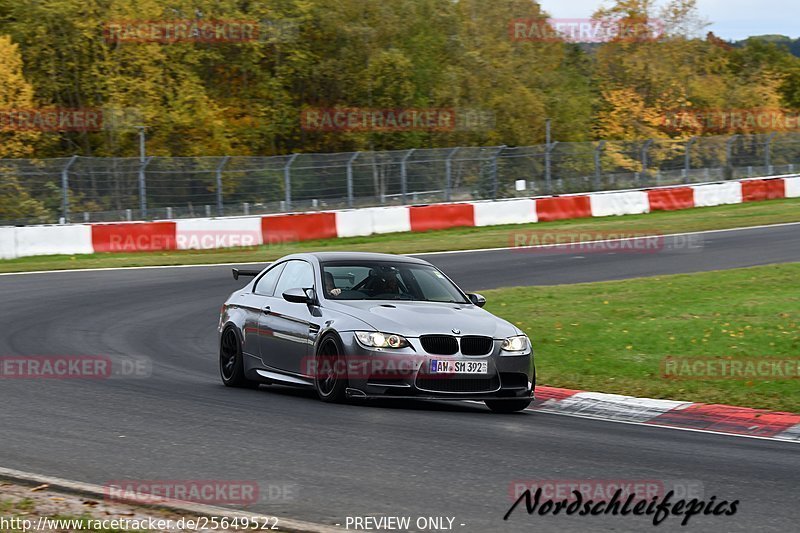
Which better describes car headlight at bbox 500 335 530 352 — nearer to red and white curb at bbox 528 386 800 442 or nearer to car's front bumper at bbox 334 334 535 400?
car's front bumper at bbox 334 334 535 400

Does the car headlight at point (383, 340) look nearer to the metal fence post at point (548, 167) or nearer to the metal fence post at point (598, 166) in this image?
the metal fence post at point (548, 167)

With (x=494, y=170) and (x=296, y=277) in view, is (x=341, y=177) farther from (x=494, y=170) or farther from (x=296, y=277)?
(x=296, y=277)

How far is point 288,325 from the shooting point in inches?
452

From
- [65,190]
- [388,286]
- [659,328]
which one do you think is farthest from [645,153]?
[388,286]

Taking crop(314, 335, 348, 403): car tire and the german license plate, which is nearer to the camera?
the german license plate

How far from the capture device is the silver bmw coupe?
10227mm

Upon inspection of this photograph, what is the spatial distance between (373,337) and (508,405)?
153 cm

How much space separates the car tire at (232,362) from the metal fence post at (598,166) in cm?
2553

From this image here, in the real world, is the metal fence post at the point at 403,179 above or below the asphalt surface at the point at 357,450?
above

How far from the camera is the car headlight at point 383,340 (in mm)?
10203

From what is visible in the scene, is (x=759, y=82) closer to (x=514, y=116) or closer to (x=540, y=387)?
(x=514, y=116)

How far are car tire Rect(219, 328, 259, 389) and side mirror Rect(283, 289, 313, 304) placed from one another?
127 cm

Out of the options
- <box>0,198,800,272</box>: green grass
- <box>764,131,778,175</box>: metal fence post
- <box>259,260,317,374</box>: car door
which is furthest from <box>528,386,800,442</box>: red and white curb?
<box>764,131,778,175</box>: metal fence post

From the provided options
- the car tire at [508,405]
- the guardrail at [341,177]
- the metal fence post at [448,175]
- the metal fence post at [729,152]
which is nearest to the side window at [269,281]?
the car tire at [508,405]
